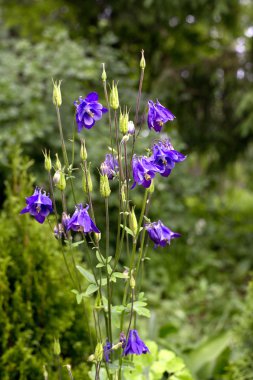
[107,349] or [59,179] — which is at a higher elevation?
[59,179]

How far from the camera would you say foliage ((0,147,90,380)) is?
206 cm

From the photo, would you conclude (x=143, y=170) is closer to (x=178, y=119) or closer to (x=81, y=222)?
(x=81, y=222)

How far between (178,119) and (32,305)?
340 centimetres

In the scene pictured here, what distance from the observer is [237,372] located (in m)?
2.46

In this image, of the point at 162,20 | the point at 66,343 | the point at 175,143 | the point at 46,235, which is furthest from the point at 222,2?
the point at 66,343

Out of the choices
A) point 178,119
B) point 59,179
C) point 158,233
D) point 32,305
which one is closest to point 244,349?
point 32,305

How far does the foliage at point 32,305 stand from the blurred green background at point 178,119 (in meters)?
0.26

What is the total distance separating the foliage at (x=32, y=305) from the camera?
2062 millimetres

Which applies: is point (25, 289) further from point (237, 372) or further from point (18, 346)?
point (237, 372)

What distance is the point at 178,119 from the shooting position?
5.20m

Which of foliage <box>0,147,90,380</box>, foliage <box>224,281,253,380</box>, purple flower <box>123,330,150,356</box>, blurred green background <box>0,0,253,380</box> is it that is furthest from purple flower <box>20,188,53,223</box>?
foliage <box>224,281,253,380</box>

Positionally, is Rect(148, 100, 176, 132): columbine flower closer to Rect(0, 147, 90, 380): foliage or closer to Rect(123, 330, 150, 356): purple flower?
Rect(123, 330, 150, 356): purple flower

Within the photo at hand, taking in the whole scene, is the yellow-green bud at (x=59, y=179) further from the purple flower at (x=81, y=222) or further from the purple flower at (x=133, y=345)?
the purple flower at (x=133, y=345)

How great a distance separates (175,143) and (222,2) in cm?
144
